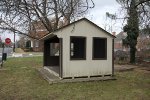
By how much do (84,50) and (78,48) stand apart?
0.76 meters

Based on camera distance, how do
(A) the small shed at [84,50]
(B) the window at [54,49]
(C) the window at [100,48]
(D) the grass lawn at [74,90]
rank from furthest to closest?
(B) the window at [54,49], (C) the window at [100,48], (A) the small shed at [84,50], (D) the grass lawn at [74,90]

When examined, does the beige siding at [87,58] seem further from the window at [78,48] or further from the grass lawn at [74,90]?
the grass lawn at [74,90]

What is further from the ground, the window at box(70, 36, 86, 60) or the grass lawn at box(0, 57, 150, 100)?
the window at box(70, 36, 86, 60)

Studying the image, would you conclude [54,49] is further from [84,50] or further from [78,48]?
[84,50]

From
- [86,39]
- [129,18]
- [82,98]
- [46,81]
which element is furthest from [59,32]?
[82,98]

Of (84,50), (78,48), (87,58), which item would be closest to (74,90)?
(87,58)

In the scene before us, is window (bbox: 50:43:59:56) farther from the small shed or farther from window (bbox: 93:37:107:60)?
window (bbox: 93:37:107:60)

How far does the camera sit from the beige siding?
47.8 feet


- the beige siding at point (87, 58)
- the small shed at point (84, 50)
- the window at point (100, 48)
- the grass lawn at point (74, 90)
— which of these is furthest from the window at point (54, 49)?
the grass lawn at point (74, 90)

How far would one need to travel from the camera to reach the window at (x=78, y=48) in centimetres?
1510

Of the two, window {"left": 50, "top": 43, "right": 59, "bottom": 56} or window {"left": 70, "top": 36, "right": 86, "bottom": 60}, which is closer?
window {"left": 70, "top": 36, "right": 86, "bottom": 60}

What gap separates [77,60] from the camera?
14.8 meters

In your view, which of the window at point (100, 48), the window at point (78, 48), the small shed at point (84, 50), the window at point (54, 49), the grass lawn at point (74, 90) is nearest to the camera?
the grass lawn at point (74, 90)

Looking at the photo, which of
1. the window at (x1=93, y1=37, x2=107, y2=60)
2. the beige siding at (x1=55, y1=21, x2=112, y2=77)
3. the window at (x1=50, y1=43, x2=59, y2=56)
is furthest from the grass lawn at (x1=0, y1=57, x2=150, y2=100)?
the window at (x1=50, y1=43, x2=59, y2=56)
